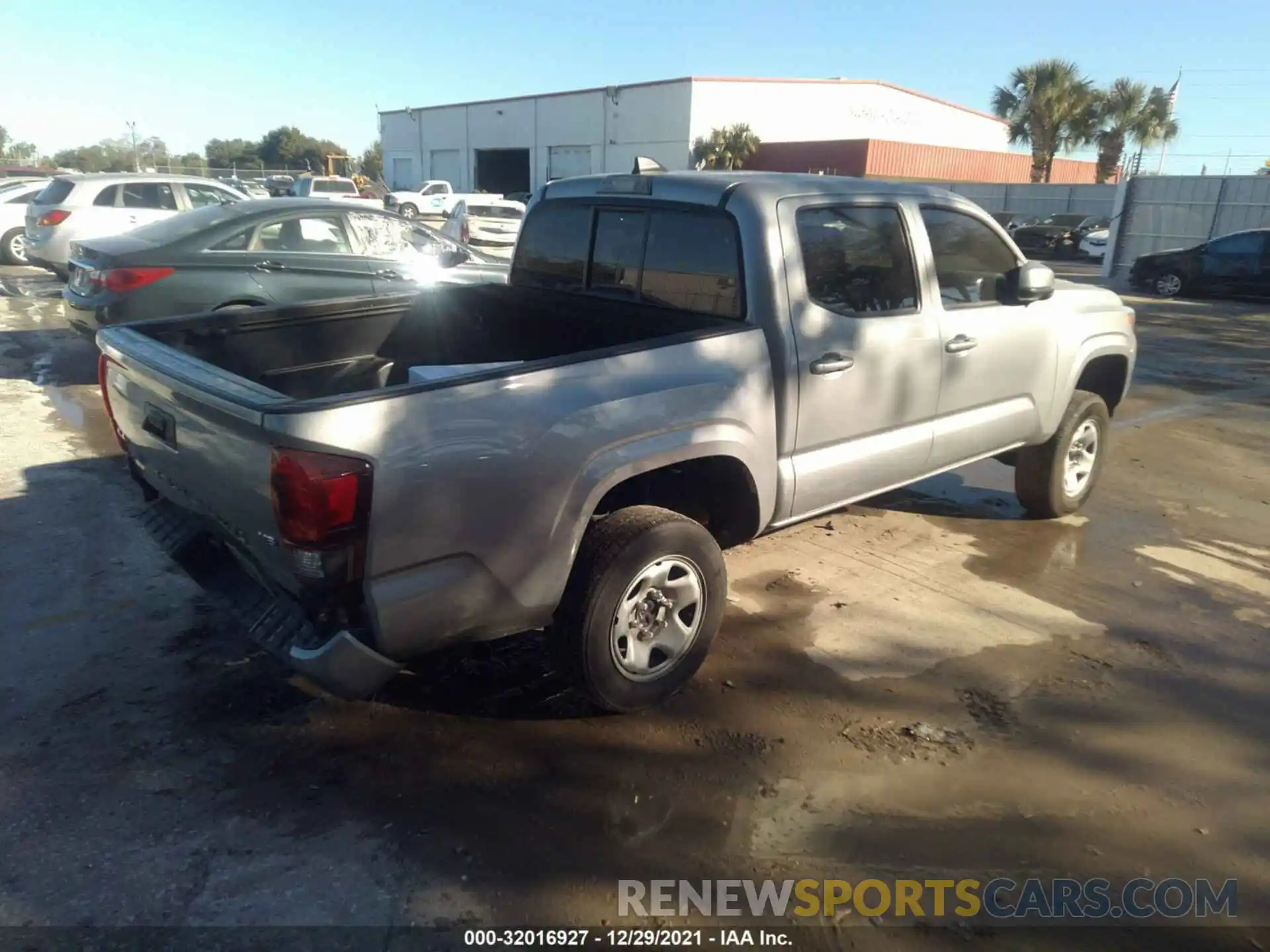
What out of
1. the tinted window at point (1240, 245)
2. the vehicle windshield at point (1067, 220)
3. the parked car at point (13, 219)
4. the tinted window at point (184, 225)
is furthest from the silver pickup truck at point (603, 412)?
the vehicle windshield at point (1067, 220)

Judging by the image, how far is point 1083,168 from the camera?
57750mm

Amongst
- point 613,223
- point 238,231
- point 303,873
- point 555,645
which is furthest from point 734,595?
point 238,231

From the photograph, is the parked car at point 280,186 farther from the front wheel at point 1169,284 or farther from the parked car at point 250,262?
the parked car at point 250,262

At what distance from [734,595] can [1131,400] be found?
6.55m

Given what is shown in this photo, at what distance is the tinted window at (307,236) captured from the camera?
7871 mm

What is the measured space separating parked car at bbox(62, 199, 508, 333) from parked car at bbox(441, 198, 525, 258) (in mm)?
12000

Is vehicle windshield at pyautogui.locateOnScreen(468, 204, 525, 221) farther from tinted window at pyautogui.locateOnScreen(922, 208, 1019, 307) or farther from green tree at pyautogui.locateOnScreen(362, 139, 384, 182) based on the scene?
green tree at pyautogui.locateOnScreen(362, 139, 384, 182)

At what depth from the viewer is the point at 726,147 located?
43062mm

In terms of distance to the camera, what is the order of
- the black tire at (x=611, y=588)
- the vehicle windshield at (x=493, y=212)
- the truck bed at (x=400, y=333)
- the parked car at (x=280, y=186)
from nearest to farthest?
1. the black tire at (x=611, y=588)
2. the truck bed at (x=400, y=333)
3. the vehicle windshield at (x=493, y=212)
4. the parked car at (x=280, y=186)

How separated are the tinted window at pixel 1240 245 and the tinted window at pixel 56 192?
20.7 metres

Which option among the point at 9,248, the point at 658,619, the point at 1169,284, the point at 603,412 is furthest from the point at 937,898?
the point at 9,248

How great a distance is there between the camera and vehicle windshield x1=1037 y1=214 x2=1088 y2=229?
30.4 metres

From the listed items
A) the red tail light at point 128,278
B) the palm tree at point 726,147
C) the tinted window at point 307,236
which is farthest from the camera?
the palm tree at point 726,147

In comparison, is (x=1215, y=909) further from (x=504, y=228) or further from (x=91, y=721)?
(x=504, y=228)
